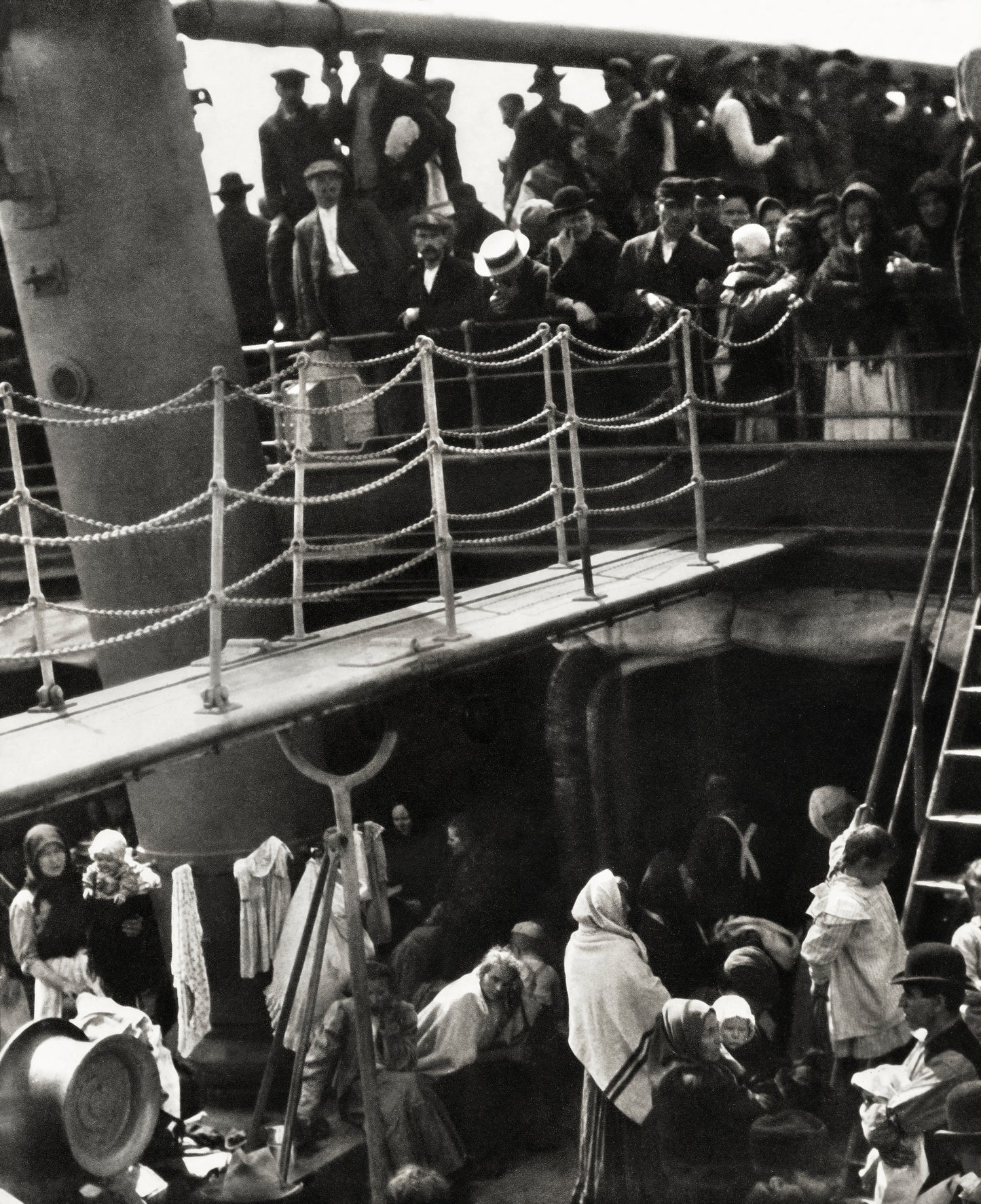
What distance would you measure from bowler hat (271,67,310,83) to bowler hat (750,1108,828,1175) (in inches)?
251

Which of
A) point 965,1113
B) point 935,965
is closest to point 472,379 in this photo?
point 935,965

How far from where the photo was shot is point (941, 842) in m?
8.91

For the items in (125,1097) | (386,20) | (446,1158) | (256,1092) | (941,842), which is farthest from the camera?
(386,20)

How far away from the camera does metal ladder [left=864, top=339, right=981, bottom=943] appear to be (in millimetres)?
6773

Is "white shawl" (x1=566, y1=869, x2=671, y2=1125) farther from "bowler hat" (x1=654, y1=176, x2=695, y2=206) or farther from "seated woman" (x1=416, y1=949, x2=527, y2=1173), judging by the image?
"bowler hat" (x1=654, y1=176, x2=695, y2=206)

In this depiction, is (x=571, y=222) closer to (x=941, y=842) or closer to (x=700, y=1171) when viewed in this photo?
(x=941, y=842)

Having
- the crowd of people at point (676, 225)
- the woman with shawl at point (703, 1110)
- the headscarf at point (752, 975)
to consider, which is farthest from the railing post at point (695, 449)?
the woman with shawl at point (703, 1110)

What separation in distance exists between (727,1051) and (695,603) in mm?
2960

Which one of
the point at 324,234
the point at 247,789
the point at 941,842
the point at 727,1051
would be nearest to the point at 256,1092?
the point at 247,789

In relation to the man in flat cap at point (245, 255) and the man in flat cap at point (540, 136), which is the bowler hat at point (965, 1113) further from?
the man in flat cap at point (540, 136)

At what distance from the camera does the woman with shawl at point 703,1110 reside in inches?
244

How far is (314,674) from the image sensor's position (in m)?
6.49

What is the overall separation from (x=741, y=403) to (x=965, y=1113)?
16.0ft

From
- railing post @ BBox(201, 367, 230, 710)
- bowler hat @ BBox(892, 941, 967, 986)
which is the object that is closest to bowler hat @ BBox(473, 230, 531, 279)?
railing post @ BBox(201, 367, 230, 710)
